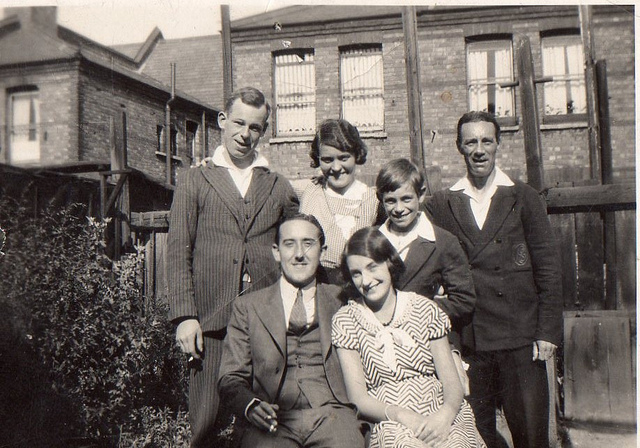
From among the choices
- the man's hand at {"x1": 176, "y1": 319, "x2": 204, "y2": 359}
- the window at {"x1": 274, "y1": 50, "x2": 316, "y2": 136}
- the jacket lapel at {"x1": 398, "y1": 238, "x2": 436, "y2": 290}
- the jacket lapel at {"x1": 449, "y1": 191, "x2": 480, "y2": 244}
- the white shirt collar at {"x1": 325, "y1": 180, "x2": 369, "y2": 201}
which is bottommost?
the man's hand at {"x1": 176, "y1": 319, "x2": 204, "y2": 359}

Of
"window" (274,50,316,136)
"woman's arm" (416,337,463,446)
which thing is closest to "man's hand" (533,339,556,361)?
"woman's arm" (416,337,463,446)

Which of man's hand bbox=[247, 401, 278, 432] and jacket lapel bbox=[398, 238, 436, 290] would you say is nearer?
man's hand bbox=[247, 401, 278, 432]

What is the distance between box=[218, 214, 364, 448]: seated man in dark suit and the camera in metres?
2.31

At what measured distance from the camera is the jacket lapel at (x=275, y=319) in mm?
2463

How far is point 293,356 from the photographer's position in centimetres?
249

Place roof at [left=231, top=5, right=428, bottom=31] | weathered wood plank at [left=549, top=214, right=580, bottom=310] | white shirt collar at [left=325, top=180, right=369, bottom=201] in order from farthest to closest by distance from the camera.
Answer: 1. roof at [left=231, top=5, right=428, bottom=31]
2. weathered wood plank at [left=549, top=214, right=580, bottom=310]
3. white shirt collar at [left=325, top=180, right=369, bottom=201]

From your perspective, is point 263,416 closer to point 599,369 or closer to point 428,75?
point 599,369

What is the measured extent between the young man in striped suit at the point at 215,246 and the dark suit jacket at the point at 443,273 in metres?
0.68

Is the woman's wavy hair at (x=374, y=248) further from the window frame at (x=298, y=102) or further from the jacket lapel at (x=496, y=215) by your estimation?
the window frame at (x=298, y=102)

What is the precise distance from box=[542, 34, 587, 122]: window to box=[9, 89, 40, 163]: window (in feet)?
29.1

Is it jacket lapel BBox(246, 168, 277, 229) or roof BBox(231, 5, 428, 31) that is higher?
roof BBox(231, 5, 428, 31)

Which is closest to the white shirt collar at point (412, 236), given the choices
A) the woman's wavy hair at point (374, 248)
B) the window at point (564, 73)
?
the woman's wavy hair at point (374, 248)

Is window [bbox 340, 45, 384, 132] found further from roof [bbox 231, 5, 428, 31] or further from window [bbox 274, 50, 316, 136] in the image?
roof [bbox 231, 5, 428, 31]

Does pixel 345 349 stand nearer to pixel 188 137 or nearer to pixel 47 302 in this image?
pixel 47 302
